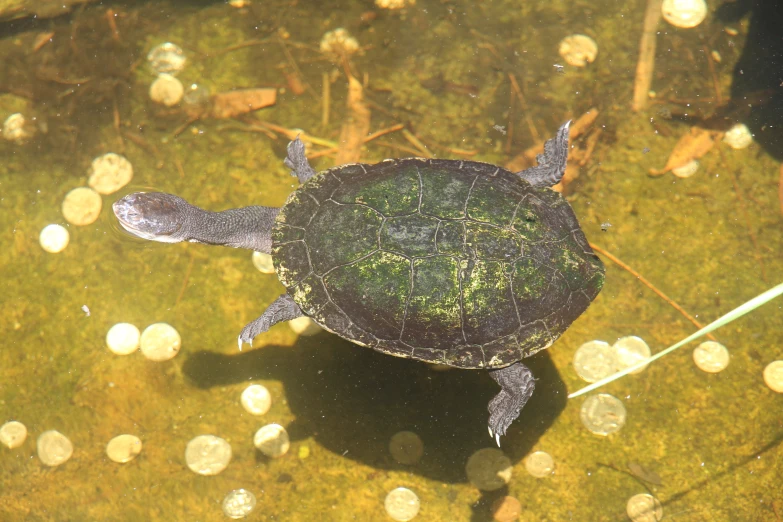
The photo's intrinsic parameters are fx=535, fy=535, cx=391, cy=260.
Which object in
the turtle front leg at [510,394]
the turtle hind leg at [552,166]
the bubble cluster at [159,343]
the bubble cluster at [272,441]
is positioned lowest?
the bubble cluster at [272,441]

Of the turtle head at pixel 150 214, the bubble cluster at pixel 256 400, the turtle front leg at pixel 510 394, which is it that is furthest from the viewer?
the bubble cluster at pixel 256 400

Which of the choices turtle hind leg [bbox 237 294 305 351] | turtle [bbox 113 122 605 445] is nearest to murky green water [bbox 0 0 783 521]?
turtle hind leg [bbox 237 294 305 351]

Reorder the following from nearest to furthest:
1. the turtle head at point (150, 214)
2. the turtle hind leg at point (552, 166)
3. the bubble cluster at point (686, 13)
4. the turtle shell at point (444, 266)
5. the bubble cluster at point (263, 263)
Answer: the turtle shell at point (444, 266) < the turtle head at point (150, 214) < the turtle hind leg at point (552, 166) < the bubble cluster at point (263, 263) < the bubble cluster at point (686, 13)

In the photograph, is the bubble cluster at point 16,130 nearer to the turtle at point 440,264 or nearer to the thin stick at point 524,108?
the turtle at point 440,264

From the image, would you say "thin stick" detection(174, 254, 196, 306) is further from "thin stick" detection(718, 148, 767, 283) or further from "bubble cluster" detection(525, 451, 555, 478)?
"thin stick" detection(718, 148, 767, 283)

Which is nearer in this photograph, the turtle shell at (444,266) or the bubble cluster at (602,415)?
the turtle shell at (444,266)

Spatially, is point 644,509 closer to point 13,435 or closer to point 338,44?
point 338,44

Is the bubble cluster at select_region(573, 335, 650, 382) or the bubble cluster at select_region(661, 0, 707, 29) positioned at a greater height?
the bubble cluster at select_region(661, 0, 707, 29)

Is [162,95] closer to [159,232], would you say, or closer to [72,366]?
[159,232]

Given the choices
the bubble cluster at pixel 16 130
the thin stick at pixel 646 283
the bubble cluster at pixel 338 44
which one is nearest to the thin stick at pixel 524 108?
the thin stick at pixel 646 283
